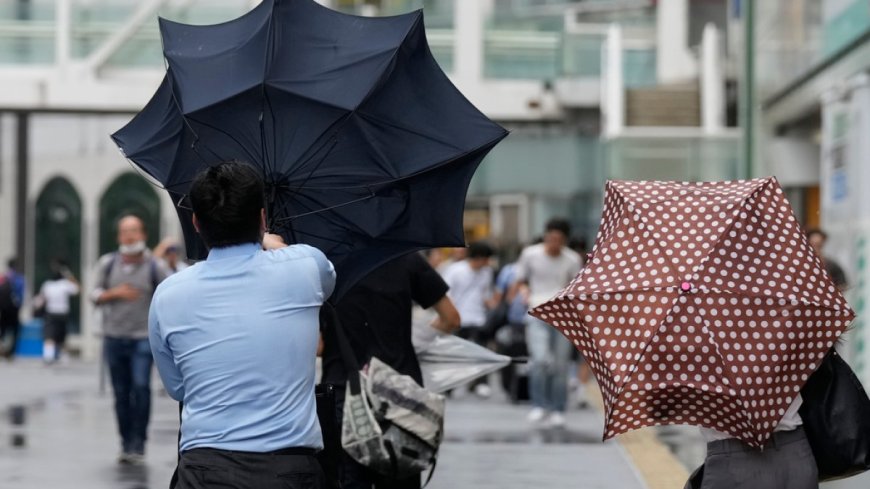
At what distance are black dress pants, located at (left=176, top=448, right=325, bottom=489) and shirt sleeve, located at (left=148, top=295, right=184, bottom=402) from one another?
198mm

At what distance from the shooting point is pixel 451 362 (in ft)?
25.2

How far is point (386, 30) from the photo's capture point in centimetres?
596

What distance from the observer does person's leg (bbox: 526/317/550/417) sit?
15055 millimetres

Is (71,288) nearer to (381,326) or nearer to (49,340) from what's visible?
(49,340)

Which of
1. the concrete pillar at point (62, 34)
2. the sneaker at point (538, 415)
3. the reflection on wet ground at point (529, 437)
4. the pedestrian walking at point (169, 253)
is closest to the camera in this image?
the reflection on wet ground at point (529, 437)

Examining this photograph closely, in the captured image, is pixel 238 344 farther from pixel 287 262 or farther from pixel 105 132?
pixel 105 132

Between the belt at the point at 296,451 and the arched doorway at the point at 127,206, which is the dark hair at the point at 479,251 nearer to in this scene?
the belt at the point at 296,451

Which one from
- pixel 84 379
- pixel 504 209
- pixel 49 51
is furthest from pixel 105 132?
pixel 84 379

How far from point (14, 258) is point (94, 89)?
3710mm

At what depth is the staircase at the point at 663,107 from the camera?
28.0 meters

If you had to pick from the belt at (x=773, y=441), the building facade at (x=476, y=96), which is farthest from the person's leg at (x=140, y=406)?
the building facade at (x=476, y=96)

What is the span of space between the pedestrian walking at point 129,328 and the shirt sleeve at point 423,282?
186 inches

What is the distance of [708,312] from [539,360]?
33.7 feet

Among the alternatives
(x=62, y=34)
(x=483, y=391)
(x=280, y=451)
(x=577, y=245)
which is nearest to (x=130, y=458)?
(x=577, y=245)
